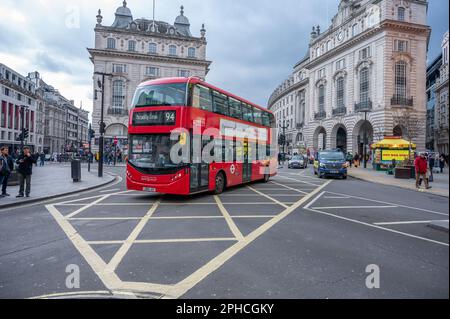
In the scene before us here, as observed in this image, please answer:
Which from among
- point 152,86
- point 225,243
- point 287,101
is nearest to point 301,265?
point 225,243

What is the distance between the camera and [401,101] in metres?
37.9

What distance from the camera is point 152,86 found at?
9.59 m

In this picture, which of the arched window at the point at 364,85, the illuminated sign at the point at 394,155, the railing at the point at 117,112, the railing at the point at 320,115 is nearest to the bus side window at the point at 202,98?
the illuminated sign at the point at 394,155

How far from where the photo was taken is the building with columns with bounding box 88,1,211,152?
4738cm

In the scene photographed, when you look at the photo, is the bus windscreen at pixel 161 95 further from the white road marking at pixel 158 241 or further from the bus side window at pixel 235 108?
the white road marking at pixel 158 241

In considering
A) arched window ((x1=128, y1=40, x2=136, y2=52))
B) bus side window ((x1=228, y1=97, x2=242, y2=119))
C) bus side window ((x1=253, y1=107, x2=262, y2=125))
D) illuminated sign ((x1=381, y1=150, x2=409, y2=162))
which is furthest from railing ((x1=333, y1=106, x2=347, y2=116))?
bus side window ((x1=228, y1=97, x2=242, y2=119))

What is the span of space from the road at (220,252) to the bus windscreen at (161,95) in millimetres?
3560

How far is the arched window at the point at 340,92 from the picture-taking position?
4556 centimetres

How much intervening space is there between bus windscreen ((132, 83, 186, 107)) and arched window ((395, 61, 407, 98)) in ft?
128

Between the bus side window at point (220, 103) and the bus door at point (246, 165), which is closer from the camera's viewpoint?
the bus side window at point (220, 103)

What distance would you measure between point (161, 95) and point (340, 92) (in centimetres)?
4341

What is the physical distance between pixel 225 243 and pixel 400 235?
139 inches

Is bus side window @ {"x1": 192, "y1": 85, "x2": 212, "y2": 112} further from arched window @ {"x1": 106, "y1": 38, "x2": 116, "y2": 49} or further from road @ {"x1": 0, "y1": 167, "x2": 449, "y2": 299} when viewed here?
arched window @ {"x1": 106, "y1": 38, "x2": 116, "y2": 49}
